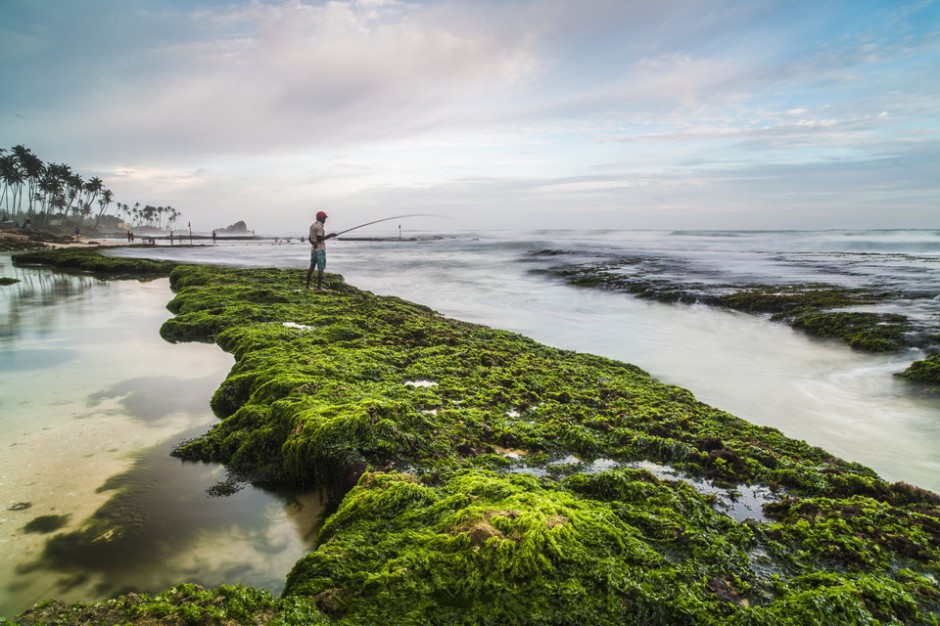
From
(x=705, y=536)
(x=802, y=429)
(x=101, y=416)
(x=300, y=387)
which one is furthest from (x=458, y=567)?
(x=802, y=429)

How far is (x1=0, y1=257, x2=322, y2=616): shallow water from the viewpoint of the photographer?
2.75 metres

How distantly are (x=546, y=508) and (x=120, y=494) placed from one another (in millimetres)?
3143

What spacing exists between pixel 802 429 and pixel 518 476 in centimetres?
456

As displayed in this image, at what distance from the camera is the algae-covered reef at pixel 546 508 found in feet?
7.38

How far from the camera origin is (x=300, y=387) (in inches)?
187

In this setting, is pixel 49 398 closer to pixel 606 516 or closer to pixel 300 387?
pixel 300 387

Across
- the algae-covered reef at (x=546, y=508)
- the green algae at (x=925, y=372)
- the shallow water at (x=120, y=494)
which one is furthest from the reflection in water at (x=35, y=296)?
the green algae at (x=925, y=372)

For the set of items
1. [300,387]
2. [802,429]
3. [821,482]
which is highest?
[300,387]

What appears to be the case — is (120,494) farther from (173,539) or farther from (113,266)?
(113,266)

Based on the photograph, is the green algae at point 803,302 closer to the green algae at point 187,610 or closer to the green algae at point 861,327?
the green algae at point 861,327

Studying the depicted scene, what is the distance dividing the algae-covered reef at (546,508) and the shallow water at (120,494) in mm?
339

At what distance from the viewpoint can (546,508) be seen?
2.83 metres

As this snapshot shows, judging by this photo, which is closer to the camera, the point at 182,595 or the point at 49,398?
the point at 182,595

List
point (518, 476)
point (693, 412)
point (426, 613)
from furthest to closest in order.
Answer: point (693, 412)
point (518, 476)
point (426, 613)
